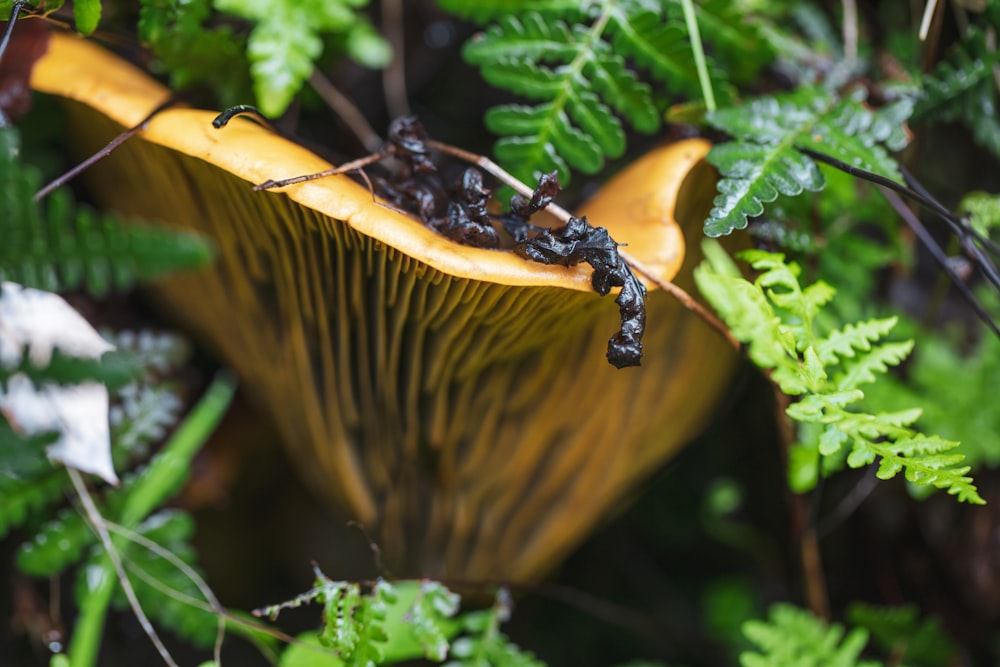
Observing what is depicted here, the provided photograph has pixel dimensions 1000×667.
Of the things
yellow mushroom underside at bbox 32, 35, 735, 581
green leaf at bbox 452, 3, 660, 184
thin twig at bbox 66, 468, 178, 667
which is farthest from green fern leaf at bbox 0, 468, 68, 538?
green leaf at bbox 452, 3, 660, 184

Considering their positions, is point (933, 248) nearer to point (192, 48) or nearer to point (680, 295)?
point (680, 295)

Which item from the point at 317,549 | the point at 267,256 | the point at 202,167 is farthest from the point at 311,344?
the point at 317,549

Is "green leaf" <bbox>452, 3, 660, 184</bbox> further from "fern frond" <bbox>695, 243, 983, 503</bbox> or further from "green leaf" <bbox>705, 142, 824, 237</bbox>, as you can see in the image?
"fern frond" <bbox>695, 243, 983, 503</bbox>

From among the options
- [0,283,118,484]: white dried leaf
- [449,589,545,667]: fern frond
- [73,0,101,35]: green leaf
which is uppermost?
[73,0,101,35]: green leaf

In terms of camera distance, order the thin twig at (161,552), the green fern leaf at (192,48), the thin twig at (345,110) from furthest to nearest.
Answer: the thin twig at (345,110), the thin twig at (161,552), the green fern leaf at (192,48)

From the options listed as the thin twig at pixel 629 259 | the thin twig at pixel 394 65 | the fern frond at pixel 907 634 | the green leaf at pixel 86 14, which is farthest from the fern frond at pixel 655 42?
the fern frond at pixel 907 634

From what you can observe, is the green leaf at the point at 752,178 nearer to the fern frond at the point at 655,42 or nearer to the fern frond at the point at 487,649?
the fern frond at the point at 655,42
